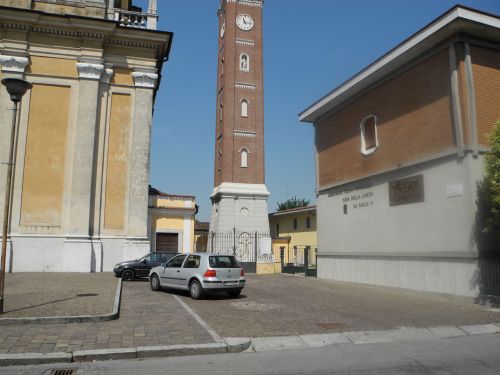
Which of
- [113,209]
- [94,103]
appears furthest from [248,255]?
[94,103]

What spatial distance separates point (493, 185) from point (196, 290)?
9.00 m

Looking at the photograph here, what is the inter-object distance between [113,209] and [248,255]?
17.9 metres

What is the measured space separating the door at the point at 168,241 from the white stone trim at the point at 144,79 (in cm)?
1079

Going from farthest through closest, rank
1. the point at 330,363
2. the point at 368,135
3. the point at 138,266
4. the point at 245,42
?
1. the point at 245,42
2. the point at 368,135
3. the point at 138,266
4. the point at 330,363

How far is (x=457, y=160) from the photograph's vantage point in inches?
552

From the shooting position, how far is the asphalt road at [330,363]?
5.82 meters

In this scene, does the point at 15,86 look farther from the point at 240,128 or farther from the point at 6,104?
the point at 240,128

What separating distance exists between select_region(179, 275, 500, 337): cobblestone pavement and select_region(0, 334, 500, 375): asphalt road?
4.28 feet

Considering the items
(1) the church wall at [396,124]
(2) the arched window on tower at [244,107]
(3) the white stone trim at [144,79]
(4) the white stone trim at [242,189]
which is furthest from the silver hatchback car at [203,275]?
(2) the arched window on tower at [244,107]

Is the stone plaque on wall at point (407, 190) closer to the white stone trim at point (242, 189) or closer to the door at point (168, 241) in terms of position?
the door at point (168, 241)

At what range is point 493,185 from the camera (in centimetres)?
1213

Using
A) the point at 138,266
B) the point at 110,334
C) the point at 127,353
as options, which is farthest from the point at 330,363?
the point at 138,266

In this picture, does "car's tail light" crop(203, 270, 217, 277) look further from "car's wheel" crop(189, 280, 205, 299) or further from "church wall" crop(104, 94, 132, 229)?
"church wall" crop(104, 94, 132, 229)

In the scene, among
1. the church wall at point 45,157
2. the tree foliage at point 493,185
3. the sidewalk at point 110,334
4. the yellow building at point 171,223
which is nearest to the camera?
the sidewalk at point 110,334
